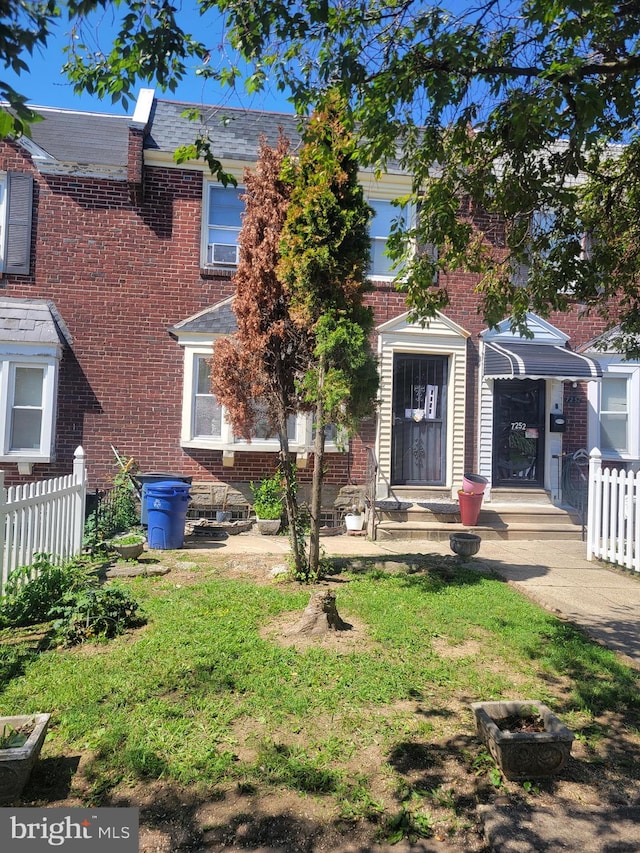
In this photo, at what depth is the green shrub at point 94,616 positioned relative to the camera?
4.78 m

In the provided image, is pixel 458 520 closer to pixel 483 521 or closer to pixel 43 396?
pixel 483 521

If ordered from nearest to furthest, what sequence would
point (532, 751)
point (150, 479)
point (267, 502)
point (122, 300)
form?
point (532, 751), point (150, 479), point (267, 502), point (122, 300)

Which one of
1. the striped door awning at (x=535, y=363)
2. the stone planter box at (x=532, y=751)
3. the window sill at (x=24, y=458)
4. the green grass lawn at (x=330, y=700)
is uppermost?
the striped door awning at (x=535, y=363)

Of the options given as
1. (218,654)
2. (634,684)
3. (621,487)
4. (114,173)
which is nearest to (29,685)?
(218,654)

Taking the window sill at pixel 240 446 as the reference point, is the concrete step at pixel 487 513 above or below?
below

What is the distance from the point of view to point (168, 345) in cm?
1077

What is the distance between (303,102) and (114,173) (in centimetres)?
717

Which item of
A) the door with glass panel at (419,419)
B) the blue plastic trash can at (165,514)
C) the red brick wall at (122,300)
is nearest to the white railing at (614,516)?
the door with glass panel at (419,419)

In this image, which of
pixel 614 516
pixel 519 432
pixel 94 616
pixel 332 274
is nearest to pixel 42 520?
pixel 94 616

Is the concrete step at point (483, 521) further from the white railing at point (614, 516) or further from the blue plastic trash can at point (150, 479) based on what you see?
the blue plastic trash can at point (150, 479)

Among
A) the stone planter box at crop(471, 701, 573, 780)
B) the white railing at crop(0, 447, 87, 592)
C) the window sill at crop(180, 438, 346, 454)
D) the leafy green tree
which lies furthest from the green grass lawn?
the window sill at crop(180, 438, 346, 454)

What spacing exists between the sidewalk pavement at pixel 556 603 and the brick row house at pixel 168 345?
5.98 ft

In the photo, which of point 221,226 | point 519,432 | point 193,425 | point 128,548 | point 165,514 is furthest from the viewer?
point 519,432

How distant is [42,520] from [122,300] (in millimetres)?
5603
